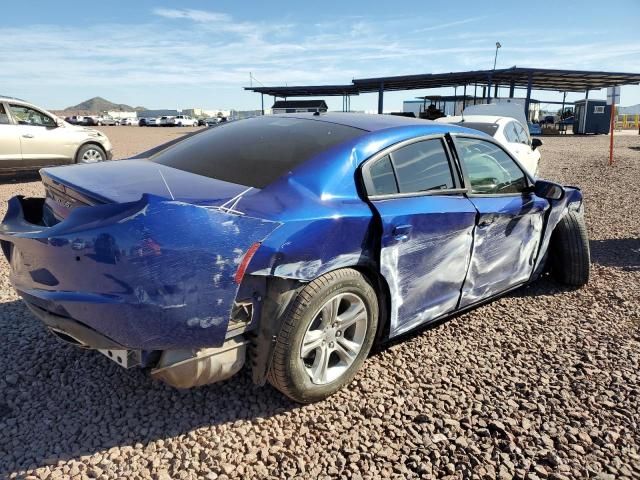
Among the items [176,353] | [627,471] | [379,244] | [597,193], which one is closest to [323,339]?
[379,244]

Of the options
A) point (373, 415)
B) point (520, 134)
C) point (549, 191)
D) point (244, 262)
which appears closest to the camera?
point (244, 262)

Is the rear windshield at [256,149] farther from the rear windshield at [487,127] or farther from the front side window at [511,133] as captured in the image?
the front side window at [511,133]

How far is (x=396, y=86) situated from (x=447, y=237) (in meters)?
40.8

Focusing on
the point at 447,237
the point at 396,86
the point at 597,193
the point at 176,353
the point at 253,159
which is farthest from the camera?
the point at 396,86

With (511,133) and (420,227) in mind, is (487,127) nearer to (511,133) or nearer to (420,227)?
(511,133)

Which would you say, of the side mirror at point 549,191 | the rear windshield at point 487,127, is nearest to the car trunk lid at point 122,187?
the side mirror at point 549,191

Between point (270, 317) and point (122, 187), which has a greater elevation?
point (122, 187)

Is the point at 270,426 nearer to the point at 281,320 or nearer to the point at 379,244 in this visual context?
the point at 281,320

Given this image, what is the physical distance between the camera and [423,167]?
312 centimetres

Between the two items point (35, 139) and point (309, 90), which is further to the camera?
point (309, 90)


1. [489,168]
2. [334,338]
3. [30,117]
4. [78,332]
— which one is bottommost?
[334,338]

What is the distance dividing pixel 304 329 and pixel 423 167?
135 centimetres

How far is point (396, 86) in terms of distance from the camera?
136 feet

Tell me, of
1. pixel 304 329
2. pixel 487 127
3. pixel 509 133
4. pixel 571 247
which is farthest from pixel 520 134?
pixel 304 329
